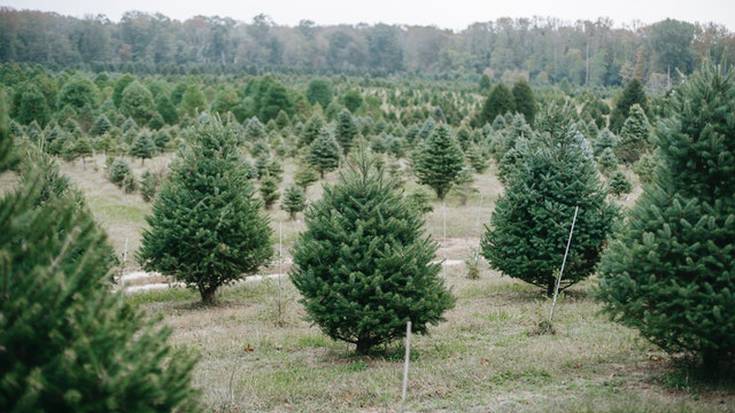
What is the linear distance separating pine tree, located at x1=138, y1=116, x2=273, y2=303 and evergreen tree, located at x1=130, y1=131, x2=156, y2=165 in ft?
85.2

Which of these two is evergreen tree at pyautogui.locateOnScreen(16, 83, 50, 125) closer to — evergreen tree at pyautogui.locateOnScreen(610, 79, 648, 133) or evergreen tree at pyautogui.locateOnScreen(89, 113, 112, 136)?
evergreen tree at pyautogui.locateOnScreen(89, 113, 112, 136)

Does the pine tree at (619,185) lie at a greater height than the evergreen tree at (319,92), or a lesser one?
lesser

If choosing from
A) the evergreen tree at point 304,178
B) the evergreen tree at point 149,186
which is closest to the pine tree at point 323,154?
the evergreen tree at point 304,178

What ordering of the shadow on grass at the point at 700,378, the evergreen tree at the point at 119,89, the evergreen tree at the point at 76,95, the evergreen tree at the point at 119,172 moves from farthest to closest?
the evergreen tree at the point at 119,89, the evergreen tree at the point at 76,95, the evergreen tree at the point at 119,172, the shadow on grass at the point at 700,378

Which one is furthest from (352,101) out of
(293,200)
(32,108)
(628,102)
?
(293,200)

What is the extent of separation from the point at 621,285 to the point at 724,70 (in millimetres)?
3339

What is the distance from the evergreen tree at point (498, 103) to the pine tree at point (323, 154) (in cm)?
1680

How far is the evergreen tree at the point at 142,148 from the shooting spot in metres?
39.0

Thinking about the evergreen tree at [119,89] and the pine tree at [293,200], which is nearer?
the pine tree at [293,200]

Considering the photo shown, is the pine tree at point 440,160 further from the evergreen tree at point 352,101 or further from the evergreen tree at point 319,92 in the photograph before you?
the evergreen tree at point 319,92

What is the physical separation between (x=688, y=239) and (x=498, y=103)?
4088 cm

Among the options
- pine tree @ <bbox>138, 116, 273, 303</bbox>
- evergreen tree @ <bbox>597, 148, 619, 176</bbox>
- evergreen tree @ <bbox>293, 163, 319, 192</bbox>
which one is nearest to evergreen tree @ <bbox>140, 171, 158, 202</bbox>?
evergreen tree @ <bbox>293, 163, 319, 192</bbox>

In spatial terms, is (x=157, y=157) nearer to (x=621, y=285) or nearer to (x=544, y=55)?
(x=621, y=285)

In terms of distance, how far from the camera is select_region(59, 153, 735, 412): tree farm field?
779cm
